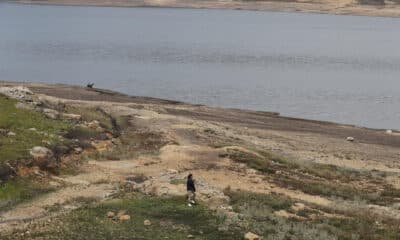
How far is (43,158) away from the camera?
36.2m

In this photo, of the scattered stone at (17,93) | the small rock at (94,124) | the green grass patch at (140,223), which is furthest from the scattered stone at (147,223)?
the scattered stone at (17,93)

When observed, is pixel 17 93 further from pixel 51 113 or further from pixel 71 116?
pixel 71 116

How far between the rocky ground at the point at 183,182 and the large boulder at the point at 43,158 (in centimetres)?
8

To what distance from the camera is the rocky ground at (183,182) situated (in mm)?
27970

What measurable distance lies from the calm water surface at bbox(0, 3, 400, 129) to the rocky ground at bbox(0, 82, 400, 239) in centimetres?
2863

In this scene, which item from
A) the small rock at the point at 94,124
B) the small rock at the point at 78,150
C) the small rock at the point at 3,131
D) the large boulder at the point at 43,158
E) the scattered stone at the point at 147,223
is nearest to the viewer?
the scattered stone at the point at 147,223

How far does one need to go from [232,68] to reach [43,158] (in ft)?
294

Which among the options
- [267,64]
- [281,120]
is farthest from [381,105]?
[267,64]

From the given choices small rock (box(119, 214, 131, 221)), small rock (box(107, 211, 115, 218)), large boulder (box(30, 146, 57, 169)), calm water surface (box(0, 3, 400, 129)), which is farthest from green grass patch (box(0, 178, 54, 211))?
calm water surface (box(0, 3, 400, 129))

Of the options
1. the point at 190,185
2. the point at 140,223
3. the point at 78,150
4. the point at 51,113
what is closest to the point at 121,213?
the point at 140,223

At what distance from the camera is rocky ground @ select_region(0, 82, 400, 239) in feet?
91.8

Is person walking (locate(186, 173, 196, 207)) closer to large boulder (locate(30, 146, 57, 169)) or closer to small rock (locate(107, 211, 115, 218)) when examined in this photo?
small rock (locate(107, 211, 115, 218))

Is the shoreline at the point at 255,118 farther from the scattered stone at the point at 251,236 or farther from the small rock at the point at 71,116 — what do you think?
the scattered stone at the point at 251,236

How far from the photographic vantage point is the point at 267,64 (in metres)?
131
